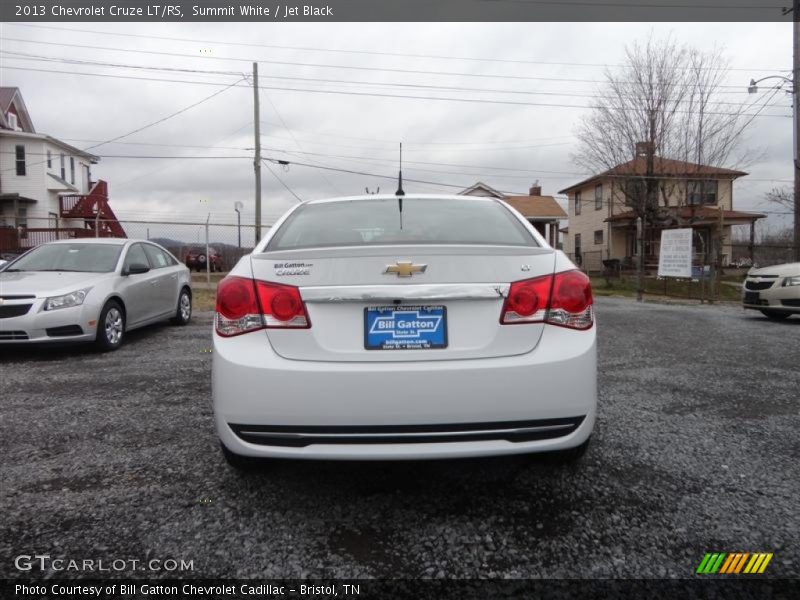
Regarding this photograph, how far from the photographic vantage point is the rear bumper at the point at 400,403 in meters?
2.13

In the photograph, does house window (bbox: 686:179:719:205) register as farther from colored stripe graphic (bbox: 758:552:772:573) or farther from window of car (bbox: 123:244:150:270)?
colored stripe graphic (bbox: 758:552:772:573)

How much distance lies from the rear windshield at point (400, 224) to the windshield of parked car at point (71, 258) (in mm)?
4760

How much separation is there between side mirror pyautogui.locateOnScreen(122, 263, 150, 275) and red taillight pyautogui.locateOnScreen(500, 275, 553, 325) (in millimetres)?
5998

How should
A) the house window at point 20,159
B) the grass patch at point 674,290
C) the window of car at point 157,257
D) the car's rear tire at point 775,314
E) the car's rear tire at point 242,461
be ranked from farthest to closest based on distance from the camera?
the house window at point 20,159, the grass patch at point 674,290, the car's rear tire at point 775,314, the window of car at point 157,257, the car's rear tire at point 242,461

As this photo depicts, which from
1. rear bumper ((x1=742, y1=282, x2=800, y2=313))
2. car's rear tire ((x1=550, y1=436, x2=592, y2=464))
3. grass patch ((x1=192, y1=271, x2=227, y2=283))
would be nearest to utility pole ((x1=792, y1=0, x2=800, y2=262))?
rear bumper ((x1=742, y1=282, x2=800, y2=313))

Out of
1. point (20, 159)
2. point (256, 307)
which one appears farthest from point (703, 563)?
point (20, 159)

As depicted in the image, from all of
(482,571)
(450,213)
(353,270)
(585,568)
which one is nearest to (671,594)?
(585,568)

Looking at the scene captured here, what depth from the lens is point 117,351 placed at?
649 centimetres

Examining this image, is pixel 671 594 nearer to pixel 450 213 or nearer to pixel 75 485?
pixel 450 213

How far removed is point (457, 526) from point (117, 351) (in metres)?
5.59

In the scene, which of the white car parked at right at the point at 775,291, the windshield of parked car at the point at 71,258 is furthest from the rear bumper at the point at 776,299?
the windshield of parked car at the point at 71,258

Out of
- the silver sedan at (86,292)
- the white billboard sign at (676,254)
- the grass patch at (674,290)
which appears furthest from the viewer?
the grass patch at (674,290)

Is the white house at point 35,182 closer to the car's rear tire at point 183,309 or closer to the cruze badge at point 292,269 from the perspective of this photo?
the car's rear tire at point 183,309

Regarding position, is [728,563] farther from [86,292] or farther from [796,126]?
[796,126]
